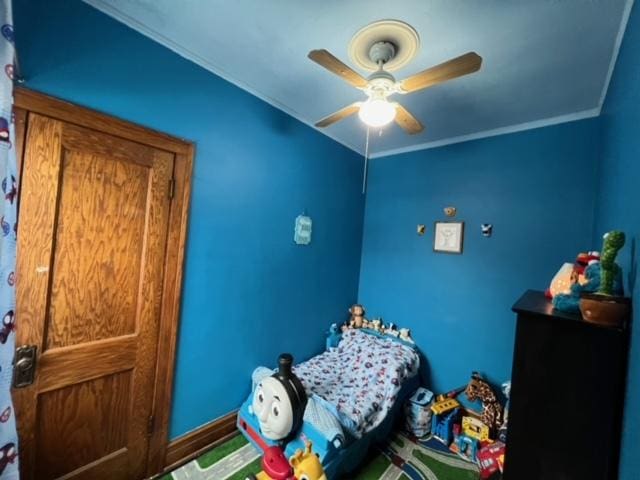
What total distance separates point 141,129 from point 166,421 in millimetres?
1725

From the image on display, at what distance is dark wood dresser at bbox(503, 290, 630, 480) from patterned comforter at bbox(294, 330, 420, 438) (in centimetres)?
106

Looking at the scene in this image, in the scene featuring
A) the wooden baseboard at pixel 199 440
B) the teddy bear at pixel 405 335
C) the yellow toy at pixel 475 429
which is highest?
the teddy bear at pixel 405 335

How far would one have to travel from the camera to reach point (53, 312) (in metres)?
1.29

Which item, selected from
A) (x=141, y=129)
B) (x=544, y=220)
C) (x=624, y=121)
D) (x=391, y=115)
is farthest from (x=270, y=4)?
(x=544, y=220)

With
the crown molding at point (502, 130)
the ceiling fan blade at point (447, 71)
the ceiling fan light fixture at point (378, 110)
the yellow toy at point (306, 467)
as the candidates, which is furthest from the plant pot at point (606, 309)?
the crown molding at point (502, 130)

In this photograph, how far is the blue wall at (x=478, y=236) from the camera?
6.75 ft

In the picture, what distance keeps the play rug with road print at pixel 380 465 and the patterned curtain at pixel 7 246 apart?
1106 millimetres

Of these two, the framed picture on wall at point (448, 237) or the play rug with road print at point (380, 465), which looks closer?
the play rug with road print at point (380, 465)

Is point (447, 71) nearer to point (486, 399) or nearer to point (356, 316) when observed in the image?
point (486, 399)

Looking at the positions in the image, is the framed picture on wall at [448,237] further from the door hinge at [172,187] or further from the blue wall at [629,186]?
the door hinge at [172,187]

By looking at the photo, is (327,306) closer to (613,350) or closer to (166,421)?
(166,421)

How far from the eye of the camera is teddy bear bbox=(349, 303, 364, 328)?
9.66ft

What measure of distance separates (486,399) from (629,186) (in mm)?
1819

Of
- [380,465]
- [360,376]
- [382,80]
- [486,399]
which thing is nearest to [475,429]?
[486,399]
